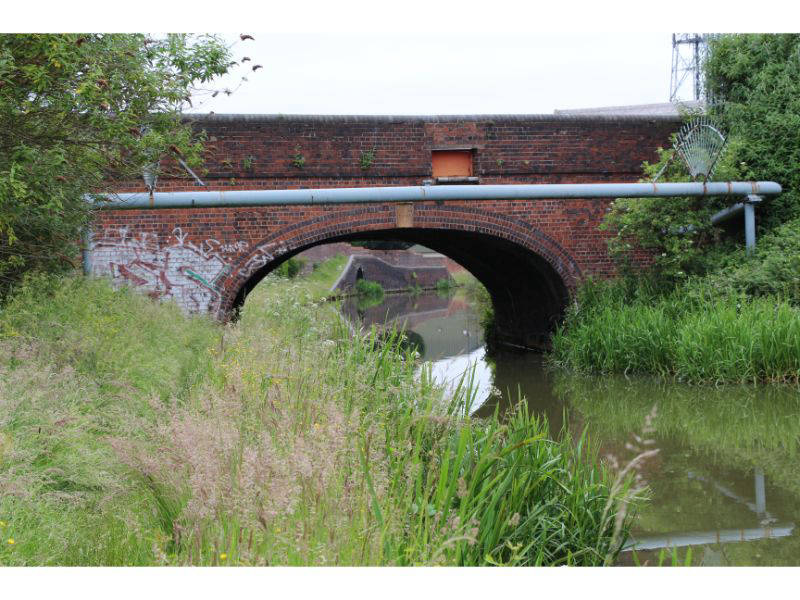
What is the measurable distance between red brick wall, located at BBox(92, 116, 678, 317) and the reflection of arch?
16 millimetres

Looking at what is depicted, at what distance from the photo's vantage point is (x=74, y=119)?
239 inches

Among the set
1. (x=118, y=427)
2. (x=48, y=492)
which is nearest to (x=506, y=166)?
(x=118, y=427)

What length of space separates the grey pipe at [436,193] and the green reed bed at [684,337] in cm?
143

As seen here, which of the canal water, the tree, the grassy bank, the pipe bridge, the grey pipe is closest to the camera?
the grassy bank

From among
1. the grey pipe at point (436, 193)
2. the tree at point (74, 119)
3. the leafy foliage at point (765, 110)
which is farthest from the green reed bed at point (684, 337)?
the tree at point (74, 119)

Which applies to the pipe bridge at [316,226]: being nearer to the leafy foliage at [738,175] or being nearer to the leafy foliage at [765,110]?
the leafy foliage at [738,175]

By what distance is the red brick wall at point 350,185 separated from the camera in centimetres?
1141

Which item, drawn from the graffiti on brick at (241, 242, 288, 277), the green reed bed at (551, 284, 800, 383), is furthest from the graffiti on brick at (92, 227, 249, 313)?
the green reed bed at (551, 284, 800, 383)

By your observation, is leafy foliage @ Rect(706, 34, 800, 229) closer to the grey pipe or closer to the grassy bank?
the grey pipe

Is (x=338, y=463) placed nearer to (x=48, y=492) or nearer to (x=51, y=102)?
(x=48, y=492)

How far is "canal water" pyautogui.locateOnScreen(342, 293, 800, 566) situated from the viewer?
4875 mm

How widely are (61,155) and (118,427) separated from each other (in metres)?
1.85

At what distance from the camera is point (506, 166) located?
1203 cm

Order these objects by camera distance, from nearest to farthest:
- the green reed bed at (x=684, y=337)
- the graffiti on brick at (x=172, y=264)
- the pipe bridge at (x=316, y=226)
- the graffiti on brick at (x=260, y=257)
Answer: the green reed bed at (x=684, y=337) < the pipe bridge at (x=316, y=226) < the graffiti on brick at (x=172, y=264) < the graffiti on brick at (x=260, y=257)
